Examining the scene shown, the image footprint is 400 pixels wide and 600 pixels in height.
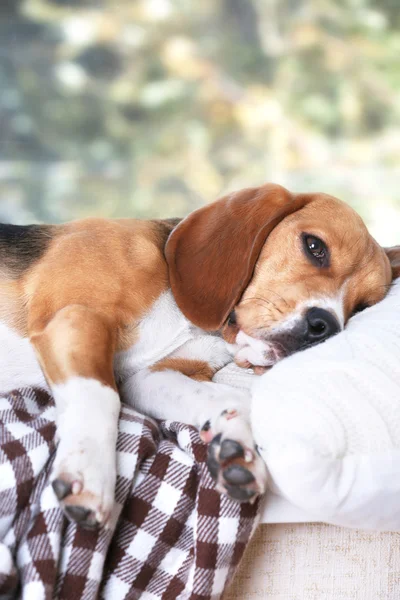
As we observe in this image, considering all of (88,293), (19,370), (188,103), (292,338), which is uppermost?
(88,293)

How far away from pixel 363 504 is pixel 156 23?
666 centimetres

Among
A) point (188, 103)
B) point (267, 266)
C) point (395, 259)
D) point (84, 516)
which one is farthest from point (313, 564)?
point (188, 103)

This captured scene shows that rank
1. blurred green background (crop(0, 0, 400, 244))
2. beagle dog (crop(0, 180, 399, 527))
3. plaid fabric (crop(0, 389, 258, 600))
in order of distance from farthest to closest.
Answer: blurred green background (crop(0, 0, 400, 244)), beagle dog (crop(0, 180, 399, 527)), plaid fabric (crop(0, 389, 258, 600))

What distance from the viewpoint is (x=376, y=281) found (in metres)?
2.38

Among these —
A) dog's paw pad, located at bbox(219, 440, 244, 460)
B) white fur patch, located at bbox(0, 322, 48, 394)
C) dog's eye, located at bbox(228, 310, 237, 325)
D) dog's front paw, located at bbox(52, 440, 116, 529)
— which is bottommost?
white fur patch, located at bbox(0, 322, 48, 394)

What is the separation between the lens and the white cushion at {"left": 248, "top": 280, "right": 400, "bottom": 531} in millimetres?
1502

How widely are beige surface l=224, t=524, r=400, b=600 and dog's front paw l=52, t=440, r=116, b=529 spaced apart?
423mm

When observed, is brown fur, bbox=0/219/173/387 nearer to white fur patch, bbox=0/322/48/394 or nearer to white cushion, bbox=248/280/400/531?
white fur patch, bbox=0/322/48/394

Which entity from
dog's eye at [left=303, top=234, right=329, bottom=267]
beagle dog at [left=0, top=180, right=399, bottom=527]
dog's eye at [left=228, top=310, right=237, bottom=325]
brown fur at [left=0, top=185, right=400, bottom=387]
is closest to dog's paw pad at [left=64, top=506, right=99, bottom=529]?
beagle dog at [left=0, top=180, right=399, bottom=527]

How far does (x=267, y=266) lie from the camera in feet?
7.47

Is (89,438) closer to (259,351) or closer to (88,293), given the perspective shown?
(88,293)

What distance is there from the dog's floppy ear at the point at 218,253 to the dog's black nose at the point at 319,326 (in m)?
0.28

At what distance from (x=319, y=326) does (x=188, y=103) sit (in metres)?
5.69

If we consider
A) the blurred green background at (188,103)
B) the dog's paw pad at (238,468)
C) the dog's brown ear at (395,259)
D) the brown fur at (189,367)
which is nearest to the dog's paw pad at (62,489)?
the dog's paw pad at (238,468)
